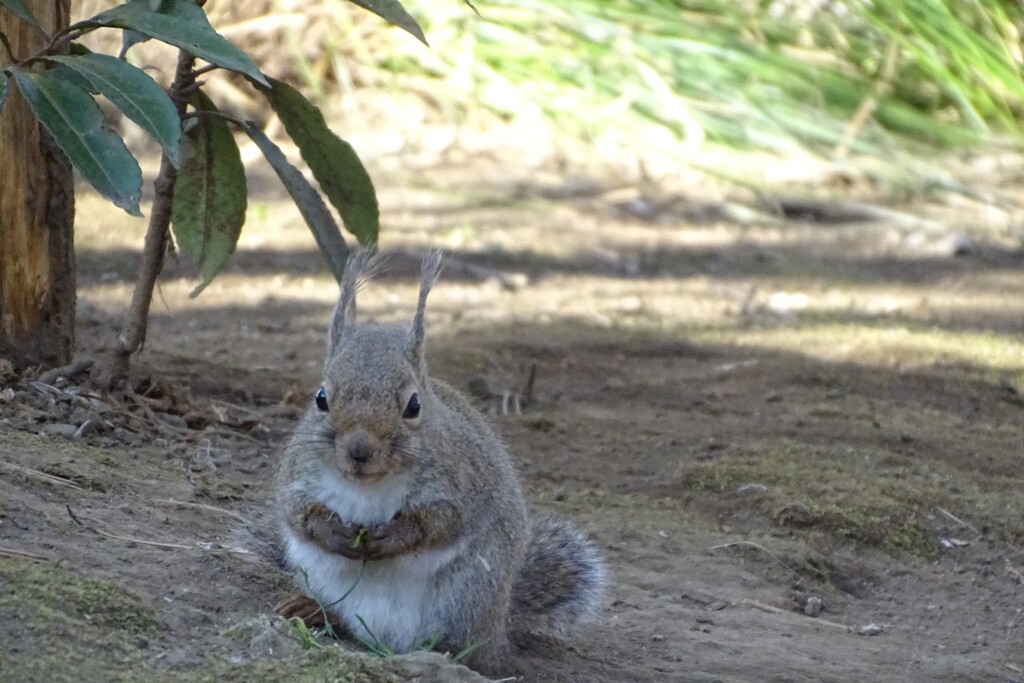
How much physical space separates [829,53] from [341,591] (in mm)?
8125

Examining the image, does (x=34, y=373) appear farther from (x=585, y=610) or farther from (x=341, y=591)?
(x=585, y=610)

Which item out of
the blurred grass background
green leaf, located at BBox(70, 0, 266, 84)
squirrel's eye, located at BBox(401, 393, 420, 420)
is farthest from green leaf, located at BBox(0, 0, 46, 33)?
the blurred grass background

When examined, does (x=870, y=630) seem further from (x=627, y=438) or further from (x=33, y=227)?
(x=33, y=227)

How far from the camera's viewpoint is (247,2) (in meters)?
8.55

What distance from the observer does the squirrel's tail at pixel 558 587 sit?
10.8 ft

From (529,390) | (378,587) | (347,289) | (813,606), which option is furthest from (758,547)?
(347,289)

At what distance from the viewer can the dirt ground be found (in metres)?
2.83

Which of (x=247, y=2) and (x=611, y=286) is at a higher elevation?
(x=247, y=2)

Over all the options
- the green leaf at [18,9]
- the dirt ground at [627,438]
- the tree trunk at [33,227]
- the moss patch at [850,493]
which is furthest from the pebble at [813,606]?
the green leaf at [18,9]

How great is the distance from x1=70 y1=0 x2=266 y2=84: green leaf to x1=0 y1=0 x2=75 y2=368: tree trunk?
64 centimetres

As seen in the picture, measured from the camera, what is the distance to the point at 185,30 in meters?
3.14

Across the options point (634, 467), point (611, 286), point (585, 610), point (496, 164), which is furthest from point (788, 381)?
point (496, 164)

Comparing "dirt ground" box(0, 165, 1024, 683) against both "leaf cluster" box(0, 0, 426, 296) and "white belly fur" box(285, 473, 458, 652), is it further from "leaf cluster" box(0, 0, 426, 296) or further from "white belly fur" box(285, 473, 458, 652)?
"leaf cluster" box(0, 0, 426, 296)

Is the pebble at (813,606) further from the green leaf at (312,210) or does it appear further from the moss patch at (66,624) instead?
the moss patch at (66,624)
